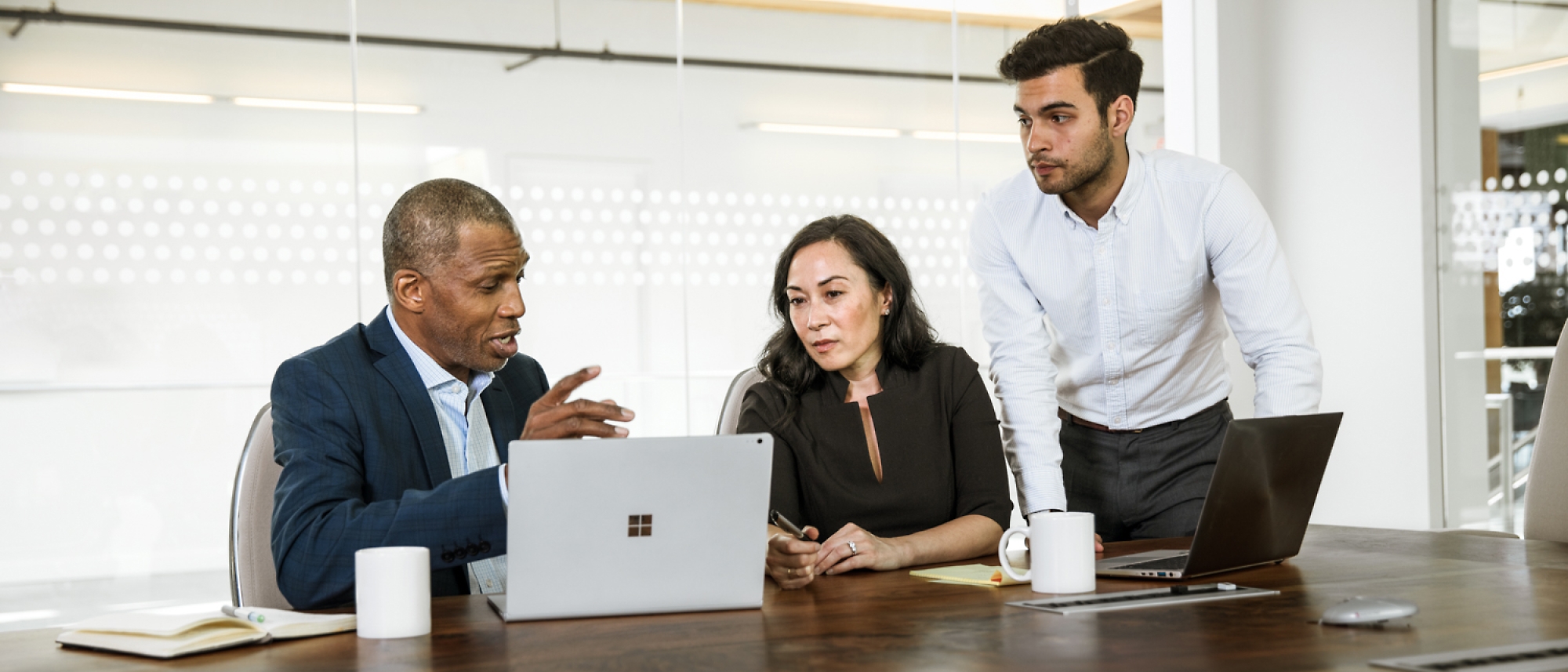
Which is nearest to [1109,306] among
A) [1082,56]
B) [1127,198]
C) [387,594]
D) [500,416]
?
[1127,198]

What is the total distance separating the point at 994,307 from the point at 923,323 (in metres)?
0.17

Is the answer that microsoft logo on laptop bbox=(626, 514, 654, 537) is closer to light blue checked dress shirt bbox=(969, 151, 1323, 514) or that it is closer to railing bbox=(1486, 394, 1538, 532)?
light blue checked dress shirt bbox=(969, 151, 1323, 514)

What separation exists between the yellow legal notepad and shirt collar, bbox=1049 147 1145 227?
822 mm

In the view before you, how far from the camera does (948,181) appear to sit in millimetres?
5270

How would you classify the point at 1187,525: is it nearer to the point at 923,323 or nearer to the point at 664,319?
the point at 923,323

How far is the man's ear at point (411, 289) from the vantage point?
1814 mm

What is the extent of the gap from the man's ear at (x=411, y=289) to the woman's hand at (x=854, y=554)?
69cm

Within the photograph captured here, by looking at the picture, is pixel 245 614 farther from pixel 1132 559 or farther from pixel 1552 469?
pixel 1552 469

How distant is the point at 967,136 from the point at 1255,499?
3.93m

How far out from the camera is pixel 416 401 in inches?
70.5

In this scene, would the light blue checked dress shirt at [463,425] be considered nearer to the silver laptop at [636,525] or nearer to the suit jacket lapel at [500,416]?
the suit jacket lapel at [500,416]

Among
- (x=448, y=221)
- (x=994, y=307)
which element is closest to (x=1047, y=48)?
(x=994, y=307)

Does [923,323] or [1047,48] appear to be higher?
[1047,48]

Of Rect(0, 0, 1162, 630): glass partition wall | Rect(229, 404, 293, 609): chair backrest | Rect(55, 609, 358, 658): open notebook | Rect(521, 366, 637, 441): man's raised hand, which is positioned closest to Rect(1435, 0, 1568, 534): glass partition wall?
Rect(0, 0, 1162, 630): glass partition wall
